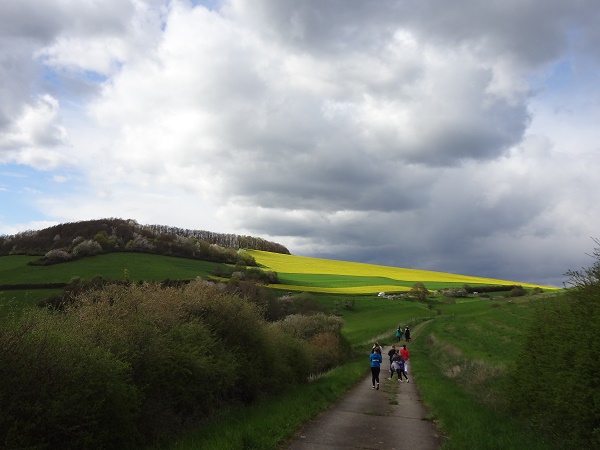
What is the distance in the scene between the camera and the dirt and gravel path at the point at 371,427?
417 inches

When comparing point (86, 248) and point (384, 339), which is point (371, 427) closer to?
point (384, 339)

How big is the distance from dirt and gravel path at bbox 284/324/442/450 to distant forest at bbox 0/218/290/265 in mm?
71957

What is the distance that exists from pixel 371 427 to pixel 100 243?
86.4m

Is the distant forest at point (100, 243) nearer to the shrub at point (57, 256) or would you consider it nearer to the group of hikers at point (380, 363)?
the shrub at point (57, 256)

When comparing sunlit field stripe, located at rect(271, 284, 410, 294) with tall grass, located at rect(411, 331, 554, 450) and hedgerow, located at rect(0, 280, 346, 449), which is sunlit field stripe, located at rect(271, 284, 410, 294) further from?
hedgerow, located at rect(0, 280, 346, 449)

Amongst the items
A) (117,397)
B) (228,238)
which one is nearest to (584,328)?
(117,397)

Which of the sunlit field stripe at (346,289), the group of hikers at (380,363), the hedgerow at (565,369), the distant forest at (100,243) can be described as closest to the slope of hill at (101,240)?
the distant forest at (100,243)

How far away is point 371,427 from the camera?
12570 millimetres

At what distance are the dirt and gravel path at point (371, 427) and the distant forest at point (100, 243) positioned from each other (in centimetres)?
7196

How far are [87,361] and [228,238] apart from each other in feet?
535

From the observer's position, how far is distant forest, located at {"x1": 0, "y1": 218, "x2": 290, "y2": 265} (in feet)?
269

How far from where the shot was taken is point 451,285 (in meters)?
106

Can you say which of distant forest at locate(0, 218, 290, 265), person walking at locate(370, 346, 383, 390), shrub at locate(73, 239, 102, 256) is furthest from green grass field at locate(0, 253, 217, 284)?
person walking at locate(370, 346, 383, 390)

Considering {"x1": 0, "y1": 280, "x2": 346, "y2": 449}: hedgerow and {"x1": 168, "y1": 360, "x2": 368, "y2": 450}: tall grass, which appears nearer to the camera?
{"x1": 0, "y1": 280, "x2": 346, "y2": 449}: hedgerow
